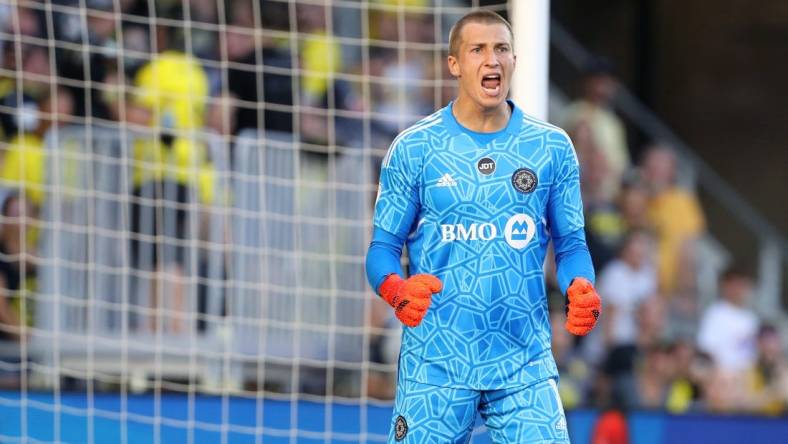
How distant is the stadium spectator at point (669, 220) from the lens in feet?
30.9

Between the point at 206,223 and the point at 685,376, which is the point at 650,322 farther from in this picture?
the point at 206,223

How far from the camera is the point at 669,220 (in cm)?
949

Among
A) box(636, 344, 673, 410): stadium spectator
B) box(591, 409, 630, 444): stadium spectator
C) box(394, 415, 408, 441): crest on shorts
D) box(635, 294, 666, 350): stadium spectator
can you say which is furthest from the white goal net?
box(394, 415, 408, 441): crest on shorts

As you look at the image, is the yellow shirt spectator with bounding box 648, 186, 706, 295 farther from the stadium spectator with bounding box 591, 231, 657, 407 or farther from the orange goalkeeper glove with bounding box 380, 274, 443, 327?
the orange goalkeeper glove with bounding box 380, 274, 443, 327

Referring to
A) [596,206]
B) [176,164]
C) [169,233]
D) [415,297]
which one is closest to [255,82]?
[176,164]

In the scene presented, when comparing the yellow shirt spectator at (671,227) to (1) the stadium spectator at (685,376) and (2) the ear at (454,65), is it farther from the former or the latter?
(2) the ear at (454,65)

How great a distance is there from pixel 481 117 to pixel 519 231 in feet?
1.16

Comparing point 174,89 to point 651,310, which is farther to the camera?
point 651,310

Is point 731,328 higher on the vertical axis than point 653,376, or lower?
higher

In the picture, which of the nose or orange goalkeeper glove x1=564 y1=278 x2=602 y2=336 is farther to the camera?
the nose

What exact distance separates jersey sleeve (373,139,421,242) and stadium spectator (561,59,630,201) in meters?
5.14

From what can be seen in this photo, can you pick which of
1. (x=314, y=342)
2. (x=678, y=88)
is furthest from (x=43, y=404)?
(x=678, y=88)

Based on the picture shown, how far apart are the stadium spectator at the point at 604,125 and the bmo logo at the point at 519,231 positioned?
5.09 m

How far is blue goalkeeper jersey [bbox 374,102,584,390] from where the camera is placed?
4293 millimetres
